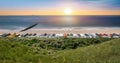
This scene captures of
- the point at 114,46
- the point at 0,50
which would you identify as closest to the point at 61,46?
the point at 114,46

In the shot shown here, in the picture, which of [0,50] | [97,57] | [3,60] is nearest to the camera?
[3,60]

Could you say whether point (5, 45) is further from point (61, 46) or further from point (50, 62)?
point (61, 46)

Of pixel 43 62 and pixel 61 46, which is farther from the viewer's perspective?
pixel 61 46

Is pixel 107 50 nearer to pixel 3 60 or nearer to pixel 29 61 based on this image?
pixel 29 61

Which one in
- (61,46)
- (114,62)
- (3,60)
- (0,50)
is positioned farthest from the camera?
(61,46)

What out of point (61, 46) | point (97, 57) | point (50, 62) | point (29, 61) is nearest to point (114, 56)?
point (97, 57)

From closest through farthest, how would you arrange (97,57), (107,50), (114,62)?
1. (114,62)
2. (97,57)
3. (107,50)

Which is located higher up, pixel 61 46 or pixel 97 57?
pixel 97 57

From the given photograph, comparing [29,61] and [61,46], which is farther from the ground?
[29,61]

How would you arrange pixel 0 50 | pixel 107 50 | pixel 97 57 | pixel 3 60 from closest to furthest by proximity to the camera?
1. pixel 3 60
2. pixel 0 50
3. pixel 97 57
4. pixel 107 50
